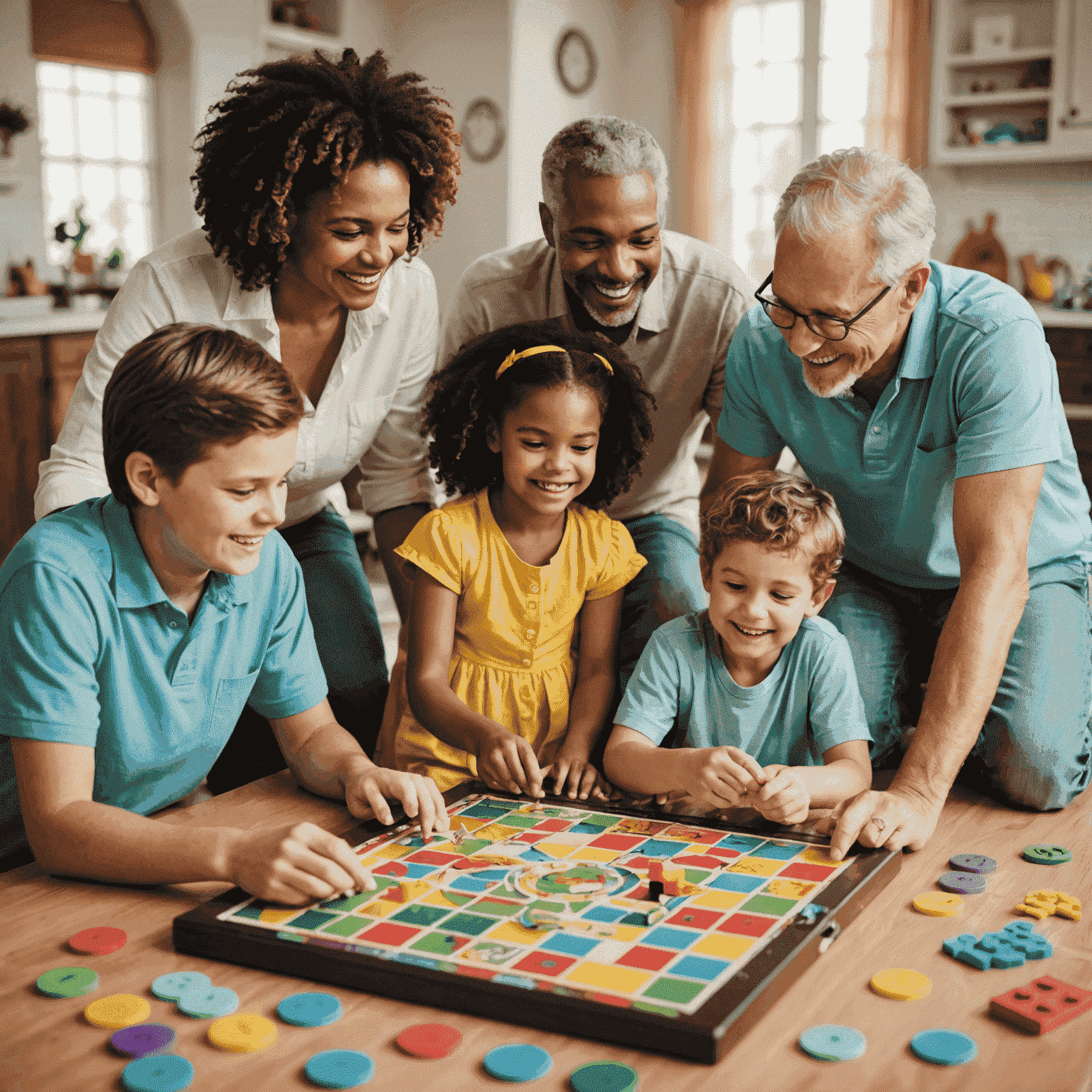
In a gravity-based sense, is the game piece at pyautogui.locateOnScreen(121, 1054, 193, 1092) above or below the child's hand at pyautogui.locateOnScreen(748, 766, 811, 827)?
below

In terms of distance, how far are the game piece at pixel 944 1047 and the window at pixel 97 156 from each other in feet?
19.2

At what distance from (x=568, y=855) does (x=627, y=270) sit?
1.17m

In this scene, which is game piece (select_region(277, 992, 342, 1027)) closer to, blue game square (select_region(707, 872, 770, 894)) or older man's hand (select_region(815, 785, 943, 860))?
blue game square (select_region(707, 872, 770, 894))

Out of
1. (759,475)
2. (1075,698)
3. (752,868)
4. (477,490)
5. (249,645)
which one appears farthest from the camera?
(477,490)

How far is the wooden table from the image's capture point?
981mm

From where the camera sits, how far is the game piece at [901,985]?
110 cm

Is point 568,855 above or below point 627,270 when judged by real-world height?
below

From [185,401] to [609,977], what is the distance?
2.53 feet

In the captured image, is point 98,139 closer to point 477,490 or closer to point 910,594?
point 477,490

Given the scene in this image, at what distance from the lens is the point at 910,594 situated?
2.14 m

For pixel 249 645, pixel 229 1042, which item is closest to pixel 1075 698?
pixel 249 645

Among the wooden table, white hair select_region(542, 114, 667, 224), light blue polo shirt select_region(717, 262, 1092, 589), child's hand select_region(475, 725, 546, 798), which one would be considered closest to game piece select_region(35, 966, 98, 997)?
the wooden table

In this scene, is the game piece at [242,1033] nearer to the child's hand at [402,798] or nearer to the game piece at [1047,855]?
the child's hand at [402,798]

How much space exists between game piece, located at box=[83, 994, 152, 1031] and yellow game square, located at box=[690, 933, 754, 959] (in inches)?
19.4
